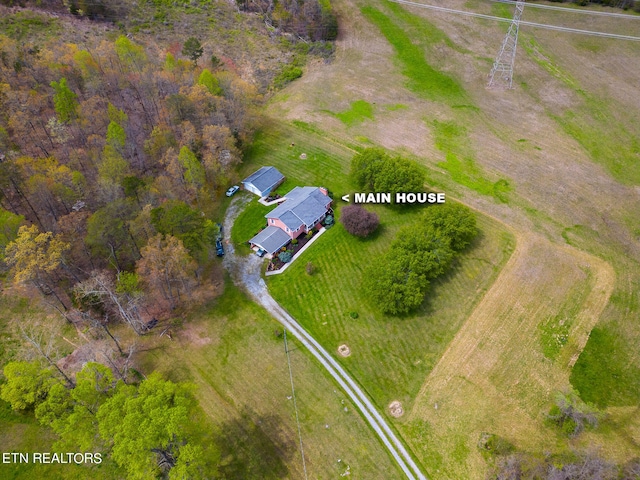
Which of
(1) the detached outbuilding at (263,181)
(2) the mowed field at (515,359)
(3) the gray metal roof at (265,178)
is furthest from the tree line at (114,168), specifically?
(2) the mowed field at (515,359)

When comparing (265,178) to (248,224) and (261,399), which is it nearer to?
(248,224)

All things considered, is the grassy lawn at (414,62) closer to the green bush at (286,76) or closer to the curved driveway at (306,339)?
the green bush at (286,76)

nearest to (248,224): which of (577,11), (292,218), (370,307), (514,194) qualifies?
(292,218)

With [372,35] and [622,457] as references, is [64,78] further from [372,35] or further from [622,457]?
[622,457]

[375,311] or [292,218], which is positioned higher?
[292,218]

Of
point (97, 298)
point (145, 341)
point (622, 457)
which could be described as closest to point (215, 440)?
point (145, 341)

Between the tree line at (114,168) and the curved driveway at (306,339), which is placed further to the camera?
the tree line at (114,168)

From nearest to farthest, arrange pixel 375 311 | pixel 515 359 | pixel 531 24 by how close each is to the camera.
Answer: pixel 515 359 → pixel 375 311 → pixel 531 24

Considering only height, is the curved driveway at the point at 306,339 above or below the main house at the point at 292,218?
below
